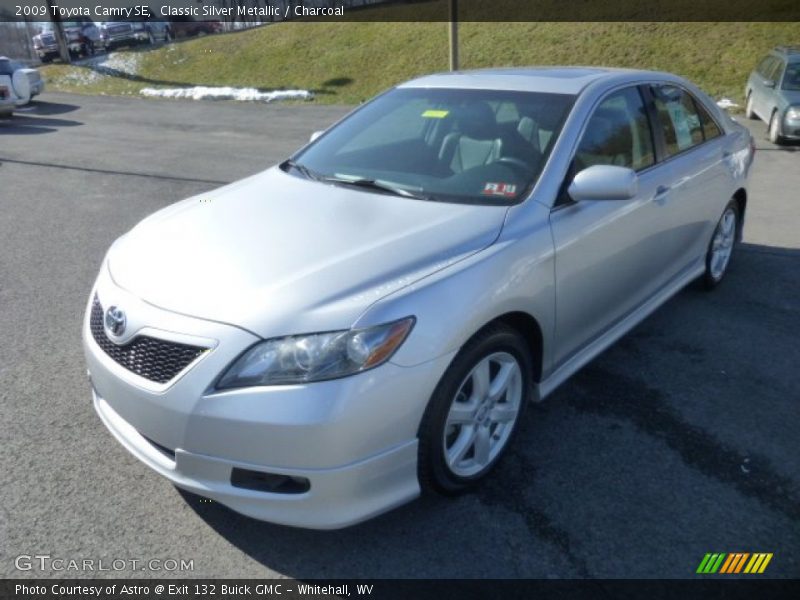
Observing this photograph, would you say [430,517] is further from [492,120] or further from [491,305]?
[492,120]

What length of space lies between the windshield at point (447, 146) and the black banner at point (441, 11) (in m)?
11.8

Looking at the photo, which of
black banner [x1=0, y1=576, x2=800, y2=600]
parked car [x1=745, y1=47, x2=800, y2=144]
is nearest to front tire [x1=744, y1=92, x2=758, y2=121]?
parked car [x1=745, y1=47, x2=800, y2=144]

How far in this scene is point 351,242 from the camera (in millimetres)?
2875

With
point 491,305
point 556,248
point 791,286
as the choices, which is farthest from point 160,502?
point 791,286

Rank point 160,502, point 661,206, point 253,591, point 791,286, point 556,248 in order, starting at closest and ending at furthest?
point 253,591 → point 160,502 → point 556,248 → point 661,206 → point 791,286

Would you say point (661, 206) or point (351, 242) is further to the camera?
point (661, 206)

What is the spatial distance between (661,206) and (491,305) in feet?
5.89

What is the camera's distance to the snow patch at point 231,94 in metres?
20.4

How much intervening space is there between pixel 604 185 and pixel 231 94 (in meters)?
19.7

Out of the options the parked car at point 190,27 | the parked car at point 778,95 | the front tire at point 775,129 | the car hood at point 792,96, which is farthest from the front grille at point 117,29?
the car hood at point 792,96

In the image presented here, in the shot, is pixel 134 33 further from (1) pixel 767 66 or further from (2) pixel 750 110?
(1) pixel 767 66

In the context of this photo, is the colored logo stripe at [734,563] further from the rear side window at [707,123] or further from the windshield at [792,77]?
the windshield at [792,77]

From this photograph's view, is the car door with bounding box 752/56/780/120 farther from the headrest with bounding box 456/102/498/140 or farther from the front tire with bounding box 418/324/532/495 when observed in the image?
the front tire with bounding box 418/324/532/495

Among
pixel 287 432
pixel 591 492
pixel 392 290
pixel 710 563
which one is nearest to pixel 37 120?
pixel 392 290
